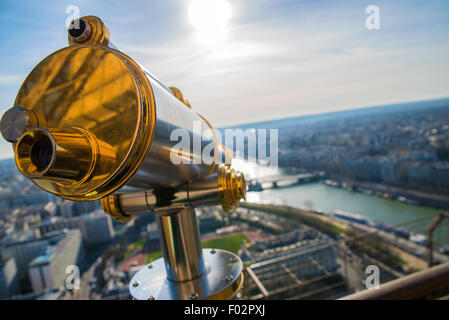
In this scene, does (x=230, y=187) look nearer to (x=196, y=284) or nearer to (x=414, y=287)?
(x=196, y=284)

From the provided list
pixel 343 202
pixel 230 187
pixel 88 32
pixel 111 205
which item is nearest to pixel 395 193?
pixel 343 202

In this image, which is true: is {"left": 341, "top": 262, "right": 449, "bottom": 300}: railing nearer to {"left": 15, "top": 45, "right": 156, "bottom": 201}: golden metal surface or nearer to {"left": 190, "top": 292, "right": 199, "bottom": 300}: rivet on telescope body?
{"left": 190, "top": 292, "right": 199, "bottom": 300}: rivet on telescope body

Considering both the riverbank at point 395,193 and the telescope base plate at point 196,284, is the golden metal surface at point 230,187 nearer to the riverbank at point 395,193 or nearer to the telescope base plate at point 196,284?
the telescope base plate at point 196,284

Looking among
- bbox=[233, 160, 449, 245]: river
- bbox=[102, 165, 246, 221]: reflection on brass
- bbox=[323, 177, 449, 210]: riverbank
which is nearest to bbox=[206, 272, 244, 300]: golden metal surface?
bbox=[102, 165, 246, 221]: reflection on brass

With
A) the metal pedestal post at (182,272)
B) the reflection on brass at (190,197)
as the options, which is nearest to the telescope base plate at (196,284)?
the metal pedestal post at (182,272)

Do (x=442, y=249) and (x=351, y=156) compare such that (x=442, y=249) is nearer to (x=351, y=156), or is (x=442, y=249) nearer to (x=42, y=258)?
(x=351, y=156)

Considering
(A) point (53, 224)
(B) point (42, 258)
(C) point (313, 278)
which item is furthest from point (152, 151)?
(A) point (53, 224)
